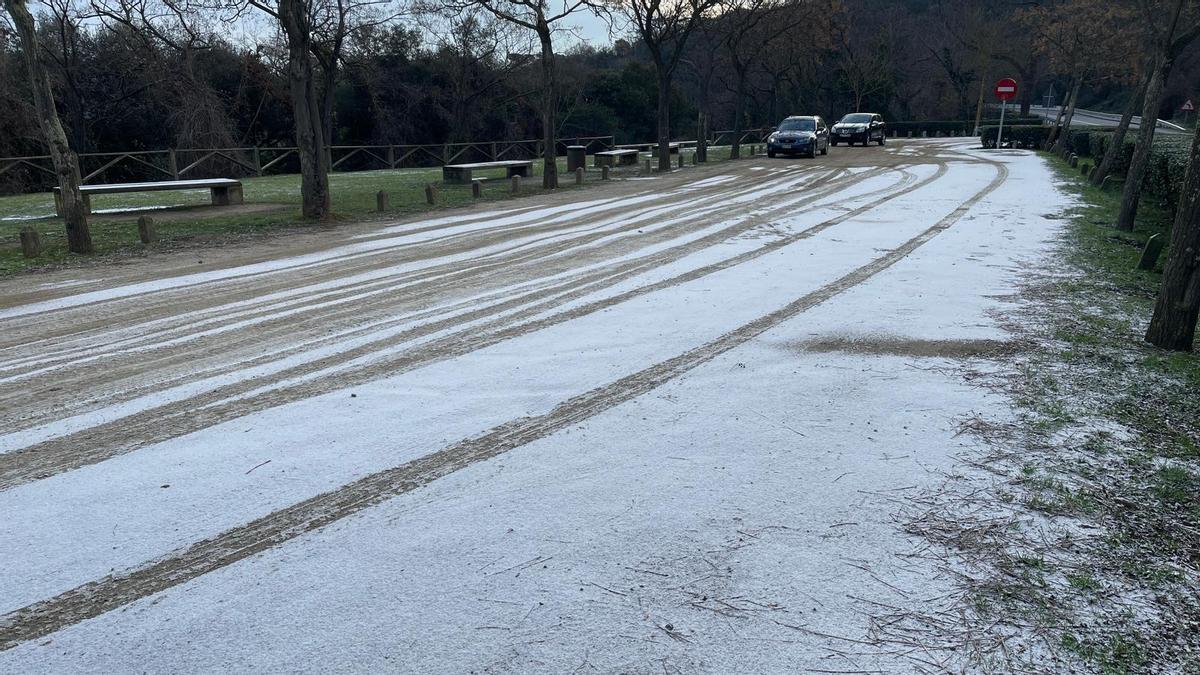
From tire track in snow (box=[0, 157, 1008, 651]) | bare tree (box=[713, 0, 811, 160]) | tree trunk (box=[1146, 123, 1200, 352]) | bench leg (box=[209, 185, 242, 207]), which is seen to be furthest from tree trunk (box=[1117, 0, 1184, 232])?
bench leg (box=[209, 185, 242, 207])

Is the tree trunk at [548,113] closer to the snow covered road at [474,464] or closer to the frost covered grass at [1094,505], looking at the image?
the snow covered road at [474,464]

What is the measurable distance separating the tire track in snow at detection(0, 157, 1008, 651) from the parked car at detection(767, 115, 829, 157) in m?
28.0

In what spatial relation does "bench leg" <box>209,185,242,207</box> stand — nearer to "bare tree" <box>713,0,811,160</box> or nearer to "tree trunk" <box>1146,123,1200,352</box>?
"tree trunk" <box>1146,123,1200,352</box>

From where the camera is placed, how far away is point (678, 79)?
198 feet

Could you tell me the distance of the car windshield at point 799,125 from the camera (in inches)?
1331

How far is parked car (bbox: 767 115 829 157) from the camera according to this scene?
3284 centimetres

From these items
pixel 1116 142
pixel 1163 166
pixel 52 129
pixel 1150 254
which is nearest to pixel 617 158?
pixel 1116 142

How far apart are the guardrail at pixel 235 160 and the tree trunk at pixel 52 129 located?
589 inches

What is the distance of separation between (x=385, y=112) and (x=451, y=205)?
21582 millimetres

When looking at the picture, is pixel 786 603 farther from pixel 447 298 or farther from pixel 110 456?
pixel 447 298

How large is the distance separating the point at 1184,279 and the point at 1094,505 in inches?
143

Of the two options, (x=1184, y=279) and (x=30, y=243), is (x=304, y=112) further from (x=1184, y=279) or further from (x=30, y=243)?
(x=1184, y=279)

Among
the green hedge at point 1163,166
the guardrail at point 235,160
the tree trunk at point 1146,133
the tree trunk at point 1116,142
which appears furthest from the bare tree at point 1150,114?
the guardrail at point 235,160

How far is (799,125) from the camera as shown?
34.1m
